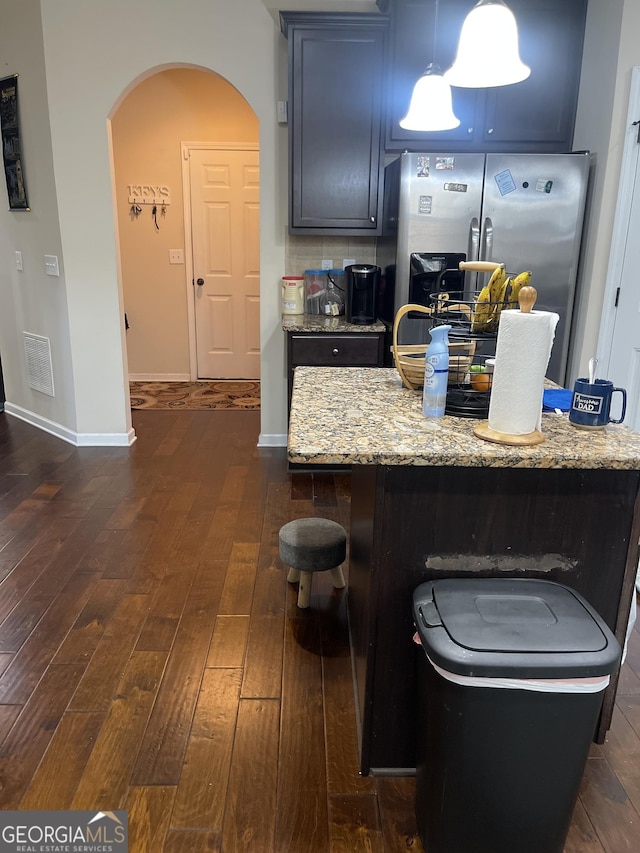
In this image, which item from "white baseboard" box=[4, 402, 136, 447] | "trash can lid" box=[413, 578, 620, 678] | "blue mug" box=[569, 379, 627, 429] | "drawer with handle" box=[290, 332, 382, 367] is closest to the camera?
"trash can lid" box=[413, 578, 620, 678]

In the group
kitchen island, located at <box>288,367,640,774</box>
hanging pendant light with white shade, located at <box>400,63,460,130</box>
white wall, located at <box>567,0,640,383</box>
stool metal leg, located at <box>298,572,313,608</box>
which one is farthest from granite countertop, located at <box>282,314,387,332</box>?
kitchen island, located at <box>288,367,640,774</box>

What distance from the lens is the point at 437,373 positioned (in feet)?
5.45

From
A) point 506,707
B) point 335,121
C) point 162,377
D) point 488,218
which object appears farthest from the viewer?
point 162,377

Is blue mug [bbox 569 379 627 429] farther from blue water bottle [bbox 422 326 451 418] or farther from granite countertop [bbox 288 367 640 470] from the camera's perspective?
blue water bottle [bbox 422 326 451 418]

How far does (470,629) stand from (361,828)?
658 millimetres

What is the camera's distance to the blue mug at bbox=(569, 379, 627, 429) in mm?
1611

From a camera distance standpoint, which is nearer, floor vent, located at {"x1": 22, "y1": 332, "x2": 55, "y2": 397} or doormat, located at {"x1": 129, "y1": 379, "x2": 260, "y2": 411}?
floor vent, located at {"x1": 22, "y1": 332, "x2": 55, "y2": 397}

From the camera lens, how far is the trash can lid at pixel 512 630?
1.22 meters

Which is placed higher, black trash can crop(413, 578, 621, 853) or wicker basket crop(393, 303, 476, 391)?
wicker basket crop(393, 303, 476, 391)

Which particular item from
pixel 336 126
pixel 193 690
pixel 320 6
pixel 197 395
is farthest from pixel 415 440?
pixel 197 395

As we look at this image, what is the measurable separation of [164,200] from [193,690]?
4.69 metres

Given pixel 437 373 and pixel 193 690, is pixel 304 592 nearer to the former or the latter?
pixel 193 690

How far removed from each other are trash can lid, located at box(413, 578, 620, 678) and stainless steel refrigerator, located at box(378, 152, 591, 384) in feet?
6.98

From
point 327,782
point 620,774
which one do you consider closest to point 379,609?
point 327,782
